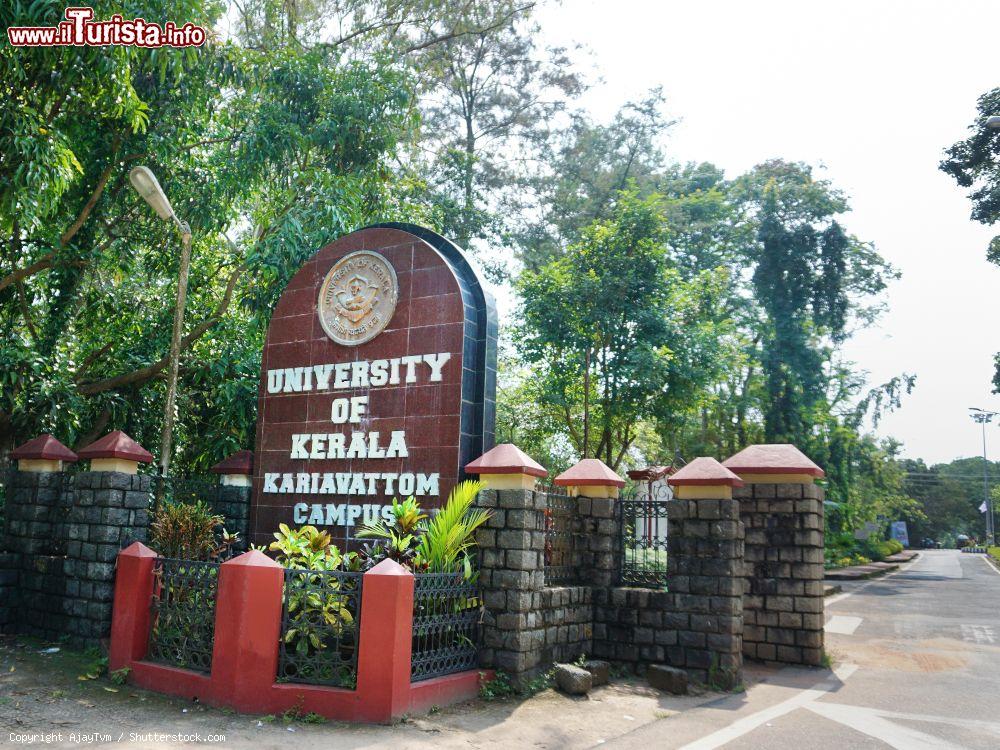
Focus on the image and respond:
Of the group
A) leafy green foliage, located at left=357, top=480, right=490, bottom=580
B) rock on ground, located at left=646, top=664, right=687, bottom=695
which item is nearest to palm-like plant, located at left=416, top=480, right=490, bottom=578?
leafy green foliage, located at left=357, top=480, right=490, bottom=580

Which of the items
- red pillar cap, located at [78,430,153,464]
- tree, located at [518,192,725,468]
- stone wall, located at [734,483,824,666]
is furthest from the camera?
tree, located at [518,192,725,468]

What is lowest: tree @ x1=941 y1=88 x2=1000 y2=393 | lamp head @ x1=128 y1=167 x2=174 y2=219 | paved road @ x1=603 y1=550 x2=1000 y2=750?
paved road @ x1=603 y1=550 x2=1000 y2=750

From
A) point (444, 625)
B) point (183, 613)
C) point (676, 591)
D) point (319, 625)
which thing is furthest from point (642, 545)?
point (183, 613)

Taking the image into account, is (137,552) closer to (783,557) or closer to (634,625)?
(634,625)

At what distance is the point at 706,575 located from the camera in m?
8.60

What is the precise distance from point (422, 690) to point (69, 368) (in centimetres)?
940

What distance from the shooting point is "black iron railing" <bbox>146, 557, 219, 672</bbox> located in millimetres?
6906

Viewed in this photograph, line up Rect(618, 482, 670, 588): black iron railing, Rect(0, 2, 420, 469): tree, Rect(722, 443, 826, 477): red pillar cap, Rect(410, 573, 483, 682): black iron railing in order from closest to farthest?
Rect(410, 573, 483, 682): black iron railing, Rect(618, 482, 670, 588): black iron railing, Rect(722, 443, 826, 477): red pillar cap, Rect(0, 2, 420, 469): tree

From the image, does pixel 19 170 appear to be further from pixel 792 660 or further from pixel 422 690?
pixel 792 660

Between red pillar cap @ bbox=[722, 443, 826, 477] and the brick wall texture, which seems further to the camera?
red pillar cap @ bbox=[722, 443, 826, 477]

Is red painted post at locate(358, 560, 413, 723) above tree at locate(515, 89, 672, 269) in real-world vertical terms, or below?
below

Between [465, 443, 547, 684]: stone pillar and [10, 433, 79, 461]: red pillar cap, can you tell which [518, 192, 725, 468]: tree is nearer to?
[465, 443, 547, 684]: stone pillar

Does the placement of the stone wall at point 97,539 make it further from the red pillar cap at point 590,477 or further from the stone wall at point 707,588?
the stone wall at point 707,588

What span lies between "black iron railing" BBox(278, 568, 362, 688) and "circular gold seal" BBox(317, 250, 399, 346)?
3687mm
